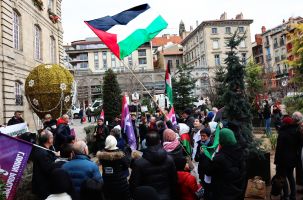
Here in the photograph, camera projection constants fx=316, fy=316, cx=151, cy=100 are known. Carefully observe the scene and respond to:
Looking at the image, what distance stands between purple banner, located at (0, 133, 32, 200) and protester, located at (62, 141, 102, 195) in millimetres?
773

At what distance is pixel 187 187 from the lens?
15.3 feet

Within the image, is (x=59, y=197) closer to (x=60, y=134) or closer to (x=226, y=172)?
(x=226, y=172)

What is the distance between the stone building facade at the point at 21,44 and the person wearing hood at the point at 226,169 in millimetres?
14360

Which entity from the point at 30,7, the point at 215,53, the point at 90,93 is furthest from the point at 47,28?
the point at 215,53

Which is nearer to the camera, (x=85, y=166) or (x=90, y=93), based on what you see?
(x=85, y=166)

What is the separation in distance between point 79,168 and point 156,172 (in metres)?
1.15

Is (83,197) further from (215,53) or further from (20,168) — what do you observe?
(215,53)

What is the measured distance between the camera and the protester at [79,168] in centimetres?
460

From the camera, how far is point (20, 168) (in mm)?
4957

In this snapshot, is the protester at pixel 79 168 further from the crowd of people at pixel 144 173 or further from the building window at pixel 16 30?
the building window at pixel 16 30

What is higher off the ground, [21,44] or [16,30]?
[16,30]

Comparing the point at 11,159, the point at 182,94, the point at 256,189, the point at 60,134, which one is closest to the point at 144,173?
the point at 11,159

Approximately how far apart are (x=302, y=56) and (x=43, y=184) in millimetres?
11739

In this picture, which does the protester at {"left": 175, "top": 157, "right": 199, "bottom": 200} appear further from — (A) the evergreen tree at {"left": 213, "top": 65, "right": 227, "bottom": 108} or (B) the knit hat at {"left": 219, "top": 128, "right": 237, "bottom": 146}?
(A) the evergreen tree at {"left": 213, "top": 65, "right": 227, "bottom": 108}
